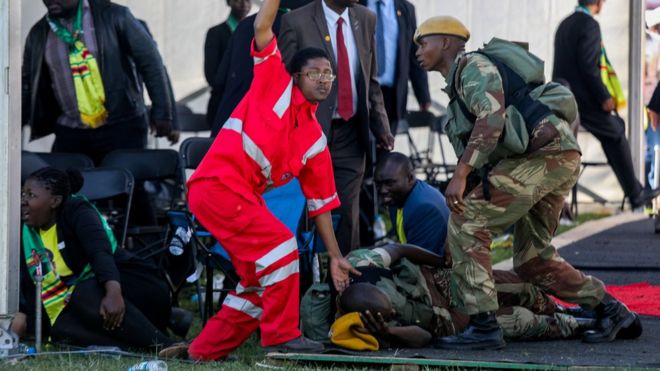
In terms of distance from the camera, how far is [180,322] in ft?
24.3

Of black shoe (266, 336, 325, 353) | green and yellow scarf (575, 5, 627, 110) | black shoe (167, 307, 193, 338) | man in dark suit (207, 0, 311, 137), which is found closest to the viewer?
black shoe (266, 336, 325, 353)

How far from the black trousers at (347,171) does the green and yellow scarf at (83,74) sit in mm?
1723

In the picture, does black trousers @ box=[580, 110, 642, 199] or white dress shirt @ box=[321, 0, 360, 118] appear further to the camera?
black trousers @ box=[580, 110, 642, 199]

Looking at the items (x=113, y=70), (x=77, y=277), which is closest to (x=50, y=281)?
(x=77, y=277)

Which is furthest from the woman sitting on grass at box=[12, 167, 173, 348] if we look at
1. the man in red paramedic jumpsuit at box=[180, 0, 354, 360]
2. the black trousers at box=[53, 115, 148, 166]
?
the black trousers at box=[53, 115, 148, 166]

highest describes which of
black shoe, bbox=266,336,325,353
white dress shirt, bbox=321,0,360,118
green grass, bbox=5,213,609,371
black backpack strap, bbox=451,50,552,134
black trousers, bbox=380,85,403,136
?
white dress shirt, bbox=321,0,360,118

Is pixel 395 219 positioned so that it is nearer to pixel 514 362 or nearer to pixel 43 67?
pixel 514 362

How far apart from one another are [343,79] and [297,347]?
2.51 meters

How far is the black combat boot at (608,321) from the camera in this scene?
680 cm

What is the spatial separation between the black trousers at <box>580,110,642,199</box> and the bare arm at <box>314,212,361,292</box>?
7278mm

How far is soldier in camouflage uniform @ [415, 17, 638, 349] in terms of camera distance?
6.25 meters

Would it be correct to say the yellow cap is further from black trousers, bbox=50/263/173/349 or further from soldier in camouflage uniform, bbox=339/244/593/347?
black trousers, bbox=50/263/173/349

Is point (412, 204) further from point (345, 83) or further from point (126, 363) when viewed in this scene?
point (126, 363)

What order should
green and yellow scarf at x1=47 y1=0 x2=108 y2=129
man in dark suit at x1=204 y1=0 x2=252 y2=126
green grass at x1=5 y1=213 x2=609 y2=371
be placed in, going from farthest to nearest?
man in dark suit at x1=204 y1=0 x2=252 y2=126 < green and yellow scarf at x1=47 y1=0 x2=108 y2=129 < green grass at x1=5 y1=213 x2=609 y2=371
